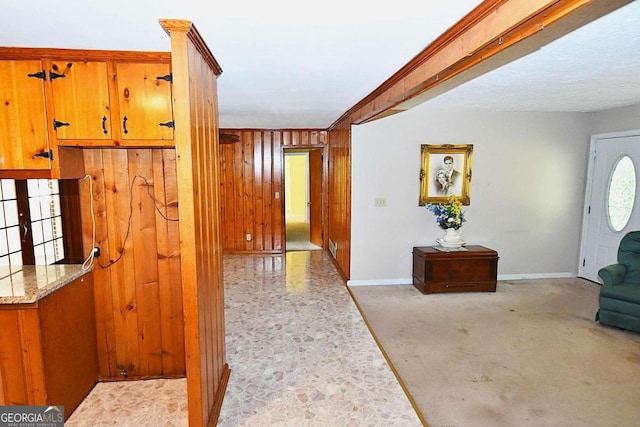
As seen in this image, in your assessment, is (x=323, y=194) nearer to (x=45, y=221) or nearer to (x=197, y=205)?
(x=45, y=221)

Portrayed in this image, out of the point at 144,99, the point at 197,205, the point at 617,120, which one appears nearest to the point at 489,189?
the point at 617,120

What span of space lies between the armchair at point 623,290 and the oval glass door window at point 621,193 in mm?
999

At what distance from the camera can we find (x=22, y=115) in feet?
6.98

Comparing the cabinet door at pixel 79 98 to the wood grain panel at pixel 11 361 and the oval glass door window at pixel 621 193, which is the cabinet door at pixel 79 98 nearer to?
the wood grain panel at pixel 11 361

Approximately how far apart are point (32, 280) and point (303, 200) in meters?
9.59

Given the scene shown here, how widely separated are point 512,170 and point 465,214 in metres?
0.91

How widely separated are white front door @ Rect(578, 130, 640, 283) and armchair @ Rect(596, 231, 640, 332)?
95 centimetres

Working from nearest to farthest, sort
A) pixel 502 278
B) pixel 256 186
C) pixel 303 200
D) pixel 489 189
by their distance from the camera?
pixel 489 189, pixel 502 278, pixel 256 186, pixel 303 200

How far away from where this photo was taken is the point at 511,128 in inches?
201

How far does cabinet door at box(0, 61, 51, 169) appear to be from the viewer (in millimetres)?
2107

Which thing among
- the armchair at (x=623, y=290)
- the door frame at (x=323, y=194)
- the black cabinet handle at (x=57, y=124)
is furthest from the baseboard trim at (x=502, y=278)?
the black cabinet handle at (x=57, y=124)

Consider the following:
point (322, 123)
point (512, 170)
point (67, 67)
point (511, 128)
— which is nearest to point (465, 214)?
point (512, 170)

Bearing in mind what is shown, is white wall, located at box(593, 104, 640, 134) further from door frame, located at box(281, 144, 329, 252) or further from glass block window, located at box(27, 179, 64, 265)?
glass block window, located at box(27, 179, 64, 265)

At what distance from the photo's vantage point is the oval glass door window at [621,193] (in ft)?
15.4
